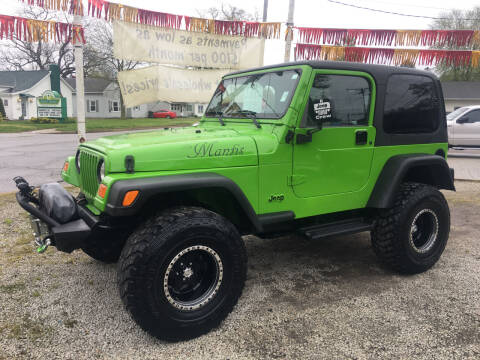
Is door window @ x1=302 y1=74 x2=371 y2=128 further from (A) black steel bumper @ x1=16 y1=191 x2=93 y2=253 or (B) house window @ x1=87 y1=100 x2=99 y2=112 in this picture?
(B) house window @ x1=87 y1=100 x2=99 y2=112

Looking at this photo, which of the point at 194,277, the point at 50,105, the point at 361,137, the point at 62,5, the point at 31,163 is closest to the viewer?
the point at 194,277

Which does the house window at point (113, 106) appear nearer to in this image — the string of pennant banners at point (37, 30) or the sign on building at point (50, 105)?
the sign on building at point (50, 105)

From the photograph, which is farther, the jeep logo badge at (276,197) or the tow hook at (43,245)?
the jeep logo badge at (276,197)

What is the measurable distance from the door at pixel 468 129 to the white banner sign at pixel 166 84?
9.83 metres

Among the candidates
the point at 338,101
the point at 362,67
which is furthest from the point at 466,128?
the point at 338,101

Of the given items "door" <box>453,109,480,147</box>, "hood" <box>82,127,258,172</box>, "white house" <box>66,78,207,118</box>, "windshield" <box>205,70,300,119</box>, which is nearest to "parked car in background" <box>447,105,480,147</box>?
"door" <box>453,109,480,147</box>

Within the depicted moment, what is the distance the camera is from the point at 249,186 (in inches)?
115

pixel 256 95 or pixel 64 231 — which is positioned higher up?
pixel 256 95

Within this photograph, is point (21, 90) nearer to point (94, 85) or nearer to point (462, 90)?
point (94, 85)

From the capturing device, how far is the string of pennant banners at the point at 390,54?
8305 mm

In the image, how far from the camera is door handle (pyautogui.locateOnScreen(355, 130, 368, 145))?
3.45 metres

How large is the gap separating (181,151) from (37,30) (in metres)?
5.06

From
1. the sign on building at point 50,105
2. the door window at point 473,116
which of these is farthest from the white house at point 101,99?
the door window at point 473,116

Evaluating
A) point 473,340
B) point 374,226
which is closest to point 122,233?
point 374,226
